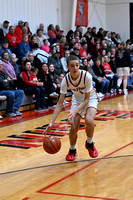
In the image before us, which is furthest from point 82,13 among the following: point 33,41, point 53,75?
point 53,75

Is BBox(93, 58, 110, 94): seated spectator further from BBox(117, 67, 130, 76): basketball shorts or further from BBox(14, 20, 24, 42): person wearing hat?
BBox(14, 20, 24, 42): person wearing hat

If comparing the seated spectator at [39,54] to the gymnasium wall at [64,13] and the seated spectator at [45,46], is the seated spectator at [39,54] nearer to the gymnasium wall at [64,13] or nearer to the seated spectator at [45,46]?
the seated spectator at [45,46]

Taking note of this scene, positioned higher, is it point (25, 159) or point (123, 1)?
point (123, 1)

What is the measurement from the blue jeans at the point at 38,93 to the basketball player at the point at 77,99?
16.6 ft

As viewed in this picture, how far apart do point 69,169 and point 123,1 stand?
19.1 metres

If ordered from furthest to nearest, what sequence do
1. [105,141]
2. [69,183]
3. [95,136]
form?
1. [95,136]
2. [105,141]
3. [69,183]

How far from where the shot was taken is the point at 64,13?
61.0ft

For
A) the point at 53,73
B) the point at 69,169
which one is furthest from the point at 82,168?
the point at 53,73

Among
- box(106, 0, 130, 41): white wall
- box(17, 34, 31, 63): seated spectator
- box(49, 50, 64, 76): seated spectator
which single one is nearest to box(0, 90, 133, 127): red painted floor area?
box(49, 50, 64, 76): seated spectator

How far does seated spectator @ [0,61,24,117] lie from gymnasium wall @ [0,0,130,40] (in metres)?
4.76

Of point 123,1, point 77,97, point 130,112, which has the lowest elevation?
point 130,112

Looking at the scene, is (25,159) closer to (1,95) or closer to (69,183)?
(69,183)

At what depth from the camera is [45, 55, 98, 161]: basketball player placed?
517 cm

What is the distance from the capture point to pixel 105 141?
671 centimetres
